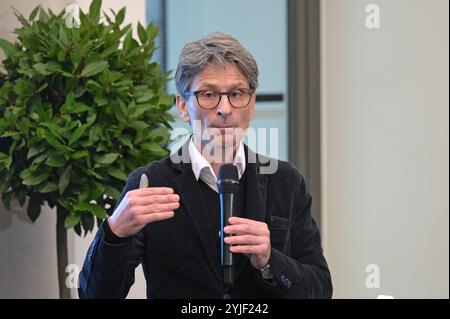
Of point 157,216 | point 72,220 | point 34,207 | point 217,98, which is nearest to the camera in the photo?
point 157,216

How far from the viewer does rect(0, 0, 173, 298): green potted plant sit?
2471 millimetres

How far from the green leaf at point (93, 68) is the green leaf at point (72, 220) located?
0.48 m

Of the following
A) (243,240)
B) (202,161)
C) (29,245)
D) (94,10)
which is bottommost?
(29,245)

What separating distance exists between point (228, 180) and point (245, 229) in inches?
5.7

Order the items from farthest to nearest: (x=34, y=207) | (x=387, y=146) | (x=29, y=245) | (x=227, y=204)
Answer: (x=387, y=146), (x=29, y=245), (x=34, y=207), (x=227, y=204)

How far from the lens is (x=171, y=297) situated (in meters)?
1.72

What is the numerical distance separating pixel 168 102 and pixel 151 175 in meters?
0.91

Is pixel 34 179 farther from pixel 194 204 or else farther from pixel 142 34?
pixel 194 204

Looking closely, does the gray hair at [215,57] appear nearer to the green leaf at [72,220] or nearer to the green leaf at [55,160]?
the green leaf at [55,160]

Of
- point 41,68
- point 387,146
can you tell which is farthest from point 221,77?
point 387,146

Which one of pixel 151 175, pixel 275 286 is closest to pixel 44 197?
pixel 151 175

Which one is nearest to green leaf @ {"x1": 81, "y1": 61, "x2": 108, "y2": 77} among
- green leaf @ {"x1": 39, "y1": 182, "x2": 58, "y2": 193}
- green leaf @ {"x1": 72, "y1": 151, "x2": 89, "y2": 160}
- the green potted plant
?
the green potted plant

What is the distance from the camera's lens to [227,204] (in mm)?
1568

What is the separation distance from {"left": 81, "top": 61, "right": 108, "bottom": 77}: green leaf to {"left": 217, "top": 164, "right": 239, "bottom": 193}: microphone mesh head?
1.01 metres
